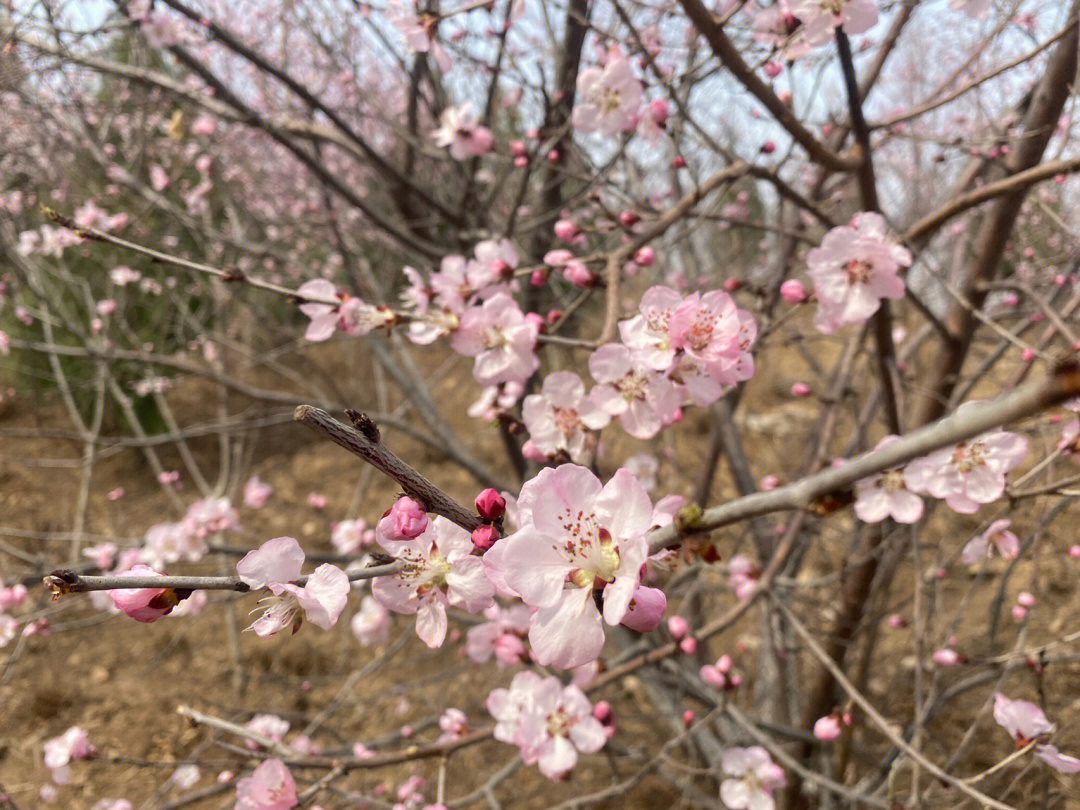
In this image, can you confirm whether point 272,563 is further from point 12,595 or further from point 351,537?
point 351,537

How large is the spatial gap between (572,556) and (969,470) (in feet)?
2.99

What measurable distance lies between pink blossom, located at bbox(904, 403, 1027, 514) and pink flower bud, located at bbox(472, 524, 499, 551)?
0.91 m

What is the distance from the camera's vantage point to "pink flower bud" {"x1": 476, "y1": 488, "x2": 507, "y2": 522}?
0.62 meters

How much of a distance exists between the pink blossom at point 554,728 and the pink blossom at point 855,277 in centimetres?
104

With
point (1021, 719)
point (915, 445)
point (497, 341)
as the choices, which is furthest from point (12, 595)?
point (1021, 719)

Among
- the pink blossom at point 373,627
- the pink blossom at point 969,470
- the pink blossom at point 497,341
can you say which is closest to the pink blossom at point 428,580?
the pink blossom at point 497,341

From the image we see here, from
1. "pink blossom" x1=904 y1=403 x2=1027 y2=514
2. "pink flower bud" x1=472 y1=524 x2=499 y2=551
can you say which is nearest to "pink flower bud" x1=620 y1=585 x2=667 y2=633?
"pink flower bud" x1=472 y1=524 x2=499 y2=551

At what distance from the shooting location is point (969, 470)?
1.13 m

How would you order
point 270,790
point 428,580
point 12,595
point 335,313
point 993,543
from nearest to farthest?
point 428,580 < point 270,790 < point 335,313 < point 993,543 < point 12,595

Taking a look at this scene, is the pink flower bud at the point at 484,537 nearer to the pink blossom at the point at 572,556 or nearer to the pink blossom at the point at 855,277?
the pink blossom at the point at 572,556

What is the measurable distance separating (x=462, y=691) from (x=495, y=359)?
2.98m

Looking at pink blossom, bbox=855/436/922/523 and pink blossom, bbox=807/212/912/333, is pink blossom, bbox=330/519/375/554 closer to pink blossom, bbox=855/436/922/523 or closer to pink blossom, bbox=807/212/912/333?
pink blossom, bbox=855/436/922/523

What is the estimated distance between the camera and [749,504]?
54cm

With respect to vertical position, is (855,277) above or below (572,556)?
above
